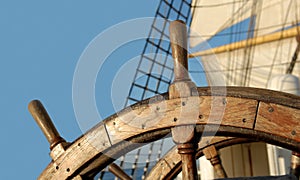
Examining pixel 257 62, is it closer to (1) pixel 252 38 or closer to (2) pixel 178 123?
(1) pixel 252 38

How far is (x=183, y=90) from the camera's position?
1.29 m

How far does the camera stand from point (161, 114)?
52.5 inches

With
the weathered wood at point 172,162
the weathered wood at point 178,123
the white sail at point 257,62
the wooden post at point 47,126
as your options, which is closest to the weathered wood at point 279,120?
the weathered wood at point 178,123

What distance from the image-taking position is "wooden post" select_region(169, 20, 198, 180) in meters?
1.28

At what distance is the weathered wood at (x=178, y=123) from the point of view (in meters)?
1.23

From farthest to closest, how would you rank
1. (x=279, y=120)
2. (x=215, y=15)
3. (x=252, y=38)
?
(x=215, y=15) < (x=252, y=38) < (x=279, y=120)

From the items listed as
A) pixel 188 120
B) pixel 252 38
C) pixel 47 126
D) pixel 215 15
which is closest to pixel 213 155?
pixel 47 126

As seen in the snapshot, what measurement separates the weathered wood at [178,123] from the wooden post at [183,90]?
0.02 m

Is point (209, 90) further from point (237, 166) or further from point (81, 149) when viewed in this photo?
point (237, 166)

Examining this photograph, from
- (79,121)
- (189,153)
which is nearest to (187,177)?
(189,153)

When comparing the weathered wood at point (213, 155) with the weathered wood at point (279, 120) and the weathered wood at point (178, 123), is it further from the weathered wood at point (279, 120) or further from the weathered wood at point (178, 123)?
the weathered wood at point (279, 120)

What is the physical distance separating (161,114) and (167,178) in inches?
34.5

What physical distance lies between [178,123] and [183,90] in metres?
0.09

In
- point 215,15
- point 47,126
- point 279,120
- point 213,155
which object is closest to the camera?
point 279,120
